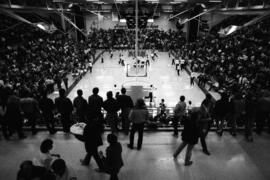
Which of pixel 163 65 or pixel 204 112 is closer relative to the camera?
pixel 204 112

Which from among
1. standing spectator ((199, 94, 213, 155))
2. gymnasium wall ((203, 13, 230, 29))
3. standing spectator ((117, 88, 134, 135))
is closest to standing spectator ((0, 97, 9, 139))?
standing spectator ((117, 88, 134, 135))

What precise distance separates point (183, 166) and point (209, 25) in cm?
3017

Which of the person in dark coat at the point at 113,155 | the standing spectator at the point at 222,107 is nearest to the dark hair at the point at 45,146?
the person in dark coat at the point at 113,155

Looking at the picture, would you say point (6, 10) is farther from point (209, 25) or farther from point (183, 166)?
point (209, 25)

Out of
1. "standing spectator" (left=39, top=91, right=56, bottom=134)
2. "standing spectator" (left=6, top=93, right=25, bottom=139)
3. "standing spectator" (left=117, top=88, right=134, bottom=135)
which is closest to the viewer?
"standing spectator" (left=6, top=93, right=25, bottom=139)

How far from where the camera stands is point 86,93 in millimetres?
13773

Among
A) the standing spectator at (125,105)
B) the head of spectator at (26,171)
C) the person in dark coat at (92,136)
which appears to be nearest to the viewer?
the head of spectator at (26,171)

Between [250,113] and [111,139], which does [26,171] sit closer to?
[111,139]

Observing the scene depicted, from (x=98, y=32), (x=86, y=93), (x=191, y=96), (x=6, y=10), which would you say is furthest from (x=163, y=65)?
(x=98, y=32)

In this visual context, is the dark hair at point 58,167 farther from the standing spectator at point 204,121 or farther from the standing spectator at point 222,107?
the standing spectator at point 222,107

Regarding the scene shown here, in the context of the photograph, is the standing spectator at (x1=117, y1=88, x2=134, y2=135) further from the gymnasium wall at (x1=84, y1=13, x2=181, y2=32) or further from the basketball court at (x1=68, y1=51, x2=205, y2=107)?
the gymnasium wall at (x1=84, y1=13, x2=181, y2=32)

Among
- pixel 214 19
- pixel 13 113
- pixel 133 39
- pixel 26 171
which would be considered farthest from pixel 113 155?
pixel 214 19

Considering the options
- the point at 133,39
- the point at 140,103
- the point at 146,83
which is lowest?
the point at 146,83

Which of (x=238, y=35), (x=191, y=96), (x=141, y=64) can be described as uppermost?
(x=238, y=35)
